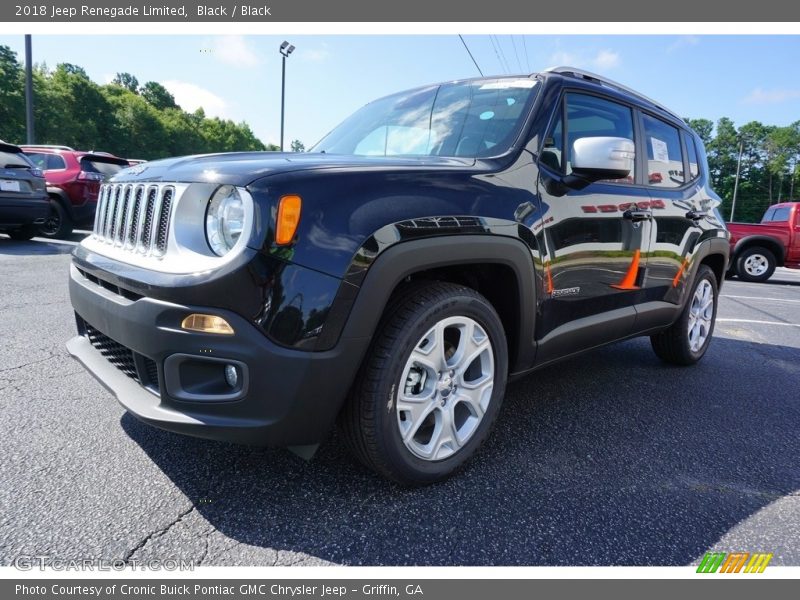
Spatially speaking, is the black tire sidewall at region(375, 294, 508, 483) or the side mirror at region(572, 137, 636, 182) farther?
the side mirror at region(572, 137, 636, 182)

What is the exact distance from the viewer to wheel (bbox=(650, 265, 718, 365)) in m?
3.79

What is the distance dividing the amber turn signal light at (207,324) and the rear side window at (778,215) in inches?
572

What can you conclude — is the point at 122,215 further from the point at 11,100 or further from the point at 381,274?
the point at 11,100

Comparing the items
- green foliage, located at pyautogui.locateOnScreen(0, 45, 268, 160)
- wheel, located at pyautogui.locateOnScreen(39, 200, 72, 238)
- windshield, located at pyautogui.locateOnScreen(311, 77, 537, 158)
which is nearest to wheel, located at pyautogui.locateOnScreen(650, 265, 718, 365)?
windshield, located at pyautogui.locateOnScreen(311, 77, 537, 158)

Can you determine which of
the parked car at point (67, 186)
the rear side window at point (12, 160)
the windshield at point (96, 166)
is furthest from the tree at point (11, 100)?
the rear side window at point (12, 160)

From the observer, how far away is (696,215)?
3588mm

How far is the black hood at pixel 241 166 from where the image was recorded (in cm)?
168

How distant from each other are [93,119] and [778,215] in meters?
55.7

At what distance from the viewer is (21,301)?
4.75 metres

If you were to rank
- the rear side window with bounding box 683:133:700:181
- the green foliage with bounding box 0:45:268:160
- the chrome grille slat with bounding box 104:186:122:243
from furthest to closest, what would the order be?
the green foliage with bounding box 0:45:268:160 → the rear side window with bounding box 683:133:700:181 → the chrome grille slat with bounding box 104:186:122:243

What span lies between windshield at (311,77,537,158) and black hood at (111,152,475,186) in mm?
292

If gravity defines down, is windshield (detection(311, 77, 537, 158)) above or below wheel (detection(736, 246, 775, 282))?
above

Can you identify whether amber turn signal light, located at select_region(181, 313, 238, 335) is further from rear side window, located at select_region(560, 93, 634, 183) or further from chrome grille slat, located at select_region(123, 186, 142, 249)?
rear side window, located at select_region(560, 93, 634, 183)

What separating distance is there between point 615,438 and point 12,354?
3.68 metres
